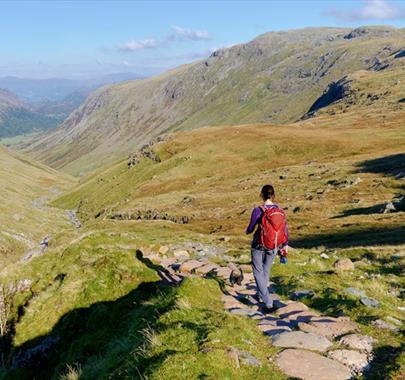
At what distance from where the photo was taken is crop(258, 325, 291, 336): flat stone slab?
12.5m

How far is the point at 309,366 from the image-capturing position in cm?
1041

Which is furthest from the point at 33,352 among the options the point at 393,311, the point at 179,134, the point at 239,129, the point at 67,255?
the point at 179,134

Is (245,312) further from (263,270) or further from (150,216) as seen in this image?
(150,216)

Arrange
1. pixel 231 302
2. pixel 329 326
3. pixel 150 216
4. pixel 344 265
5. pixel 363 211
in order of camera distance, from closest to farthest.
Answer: pixel 329 326, pixel 231 302, pixel 344 265, pixel 363 211, pixel 150 216

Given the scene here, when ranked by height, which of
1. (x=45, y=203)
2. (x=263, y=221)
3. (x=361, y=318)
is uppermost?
(x=263, y=221)

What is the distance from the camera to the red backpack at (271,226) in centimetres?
1482

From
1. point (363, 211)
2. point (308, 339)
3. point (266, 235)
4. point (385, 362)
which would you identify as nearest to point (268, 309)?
point (266, 235)

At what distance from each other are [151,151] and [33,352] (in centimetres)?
13870

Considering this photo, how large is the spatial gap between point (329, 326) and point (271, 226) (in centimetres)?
375

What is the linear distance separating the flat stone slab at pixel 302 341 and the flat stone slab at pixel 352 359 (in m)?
0.42

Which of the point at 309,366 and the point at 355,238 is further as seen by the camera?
the point at 355,238

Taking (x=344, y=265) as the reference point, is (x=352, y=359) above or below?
above

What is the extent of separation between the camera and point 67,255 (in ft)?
79.0

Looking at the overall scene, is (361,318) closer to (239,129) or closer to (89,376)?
(89,376)
